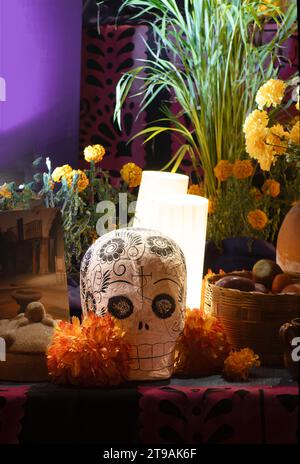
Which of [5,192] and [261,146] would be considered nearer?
[261,146]

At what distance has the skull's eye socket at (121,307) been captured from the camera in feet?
4.55

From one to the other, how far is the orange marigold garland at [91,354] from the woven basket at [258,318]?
296 millimetres

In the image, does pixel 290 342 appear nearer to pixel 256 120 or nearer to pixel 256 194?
pixel 256 120

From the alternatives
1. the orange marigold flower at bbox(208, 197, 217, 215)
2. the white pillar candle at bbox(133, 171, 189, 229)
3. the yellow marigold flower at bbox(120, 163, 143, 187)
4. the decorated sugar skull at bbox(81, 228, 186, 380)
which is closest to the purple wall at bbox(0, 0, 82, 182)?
the yellow marigold flower at bbox(120, 163, 143, 187)

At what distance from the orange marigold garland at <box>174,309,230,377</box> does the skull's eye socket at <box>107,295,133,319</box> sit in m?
0.13

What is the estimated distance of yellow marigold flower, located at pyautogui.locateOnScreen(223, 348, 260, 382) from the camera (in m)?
1.42

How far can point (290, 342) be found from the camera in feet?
4.62

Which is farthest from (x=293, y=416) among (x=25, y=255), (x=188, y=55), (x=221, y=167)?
(x=188, y=55)

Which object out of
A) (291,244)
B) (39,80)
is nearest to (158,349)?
(291,244)

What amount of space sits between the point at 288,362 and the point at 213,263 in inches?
28.6

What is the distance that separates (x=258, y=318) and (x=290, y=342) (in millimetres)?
157

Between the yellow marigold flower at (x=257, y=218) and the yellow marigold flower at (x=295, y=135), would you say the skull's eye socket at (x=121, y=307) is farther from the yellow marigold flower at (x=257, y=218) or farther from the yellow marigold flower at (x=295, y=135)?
the yellow marigold flower at (x=257, y=218)

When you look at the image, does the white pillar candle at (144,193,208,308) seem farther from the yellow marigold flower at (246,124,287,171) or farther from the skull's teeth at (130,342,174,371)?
the skull's teeth at (130,342,174,371)

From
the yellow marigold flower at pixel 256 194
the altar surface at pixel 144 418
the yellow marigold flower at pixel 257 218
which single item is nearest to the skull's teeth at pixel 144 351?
the altar surface at pixel 144 418
